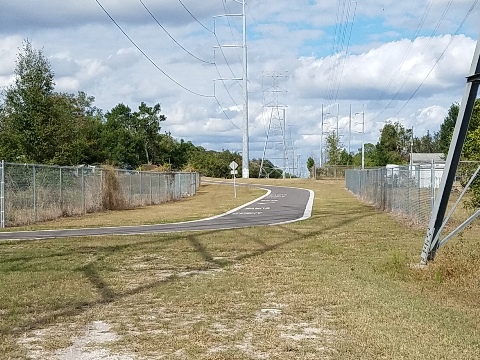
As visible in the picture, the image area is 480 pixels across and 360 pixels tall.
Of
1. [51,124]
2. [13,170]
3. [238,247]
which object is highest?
[51,124]

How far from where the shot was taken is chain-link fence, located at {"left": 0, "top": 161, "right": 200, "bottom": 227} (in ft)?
81.9

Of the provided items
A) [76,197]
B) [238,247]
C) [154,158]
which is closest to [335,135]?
[154,158]

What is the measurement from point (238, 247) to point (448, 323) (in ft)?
29.8

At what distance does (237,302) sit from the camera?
31.3 ft

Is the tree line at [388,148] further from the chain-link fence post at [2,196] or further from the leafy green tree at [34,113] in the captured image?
the chain-link fence post at [2,196]

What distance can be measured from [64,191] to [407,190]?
47.5ft

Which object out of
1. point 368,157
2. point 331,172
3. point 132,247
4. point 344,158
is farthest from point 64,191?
point 344,158

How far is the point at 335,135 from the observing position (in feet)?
385

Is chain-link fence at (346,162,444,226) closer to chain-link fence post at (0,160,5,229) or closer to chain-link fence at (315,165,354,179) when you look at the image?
chain-link fence post at (0,160,5,229)

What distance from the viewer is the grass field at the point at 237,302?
700 centimetres

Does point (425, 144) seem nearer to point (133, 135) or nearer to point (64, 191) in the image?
point (133, 135)

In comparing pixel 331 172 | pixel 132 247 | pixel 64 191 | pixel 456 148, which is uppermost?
pixel 456 148

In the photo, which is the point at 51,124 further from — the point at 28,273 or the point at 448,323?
the point at 448,323

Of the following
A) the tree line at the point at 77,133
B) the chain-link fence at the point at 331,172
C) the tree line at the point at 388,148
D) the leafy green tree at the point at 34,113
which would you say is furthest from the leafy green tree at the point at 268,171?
the leafy green tree at the point at 34,113
